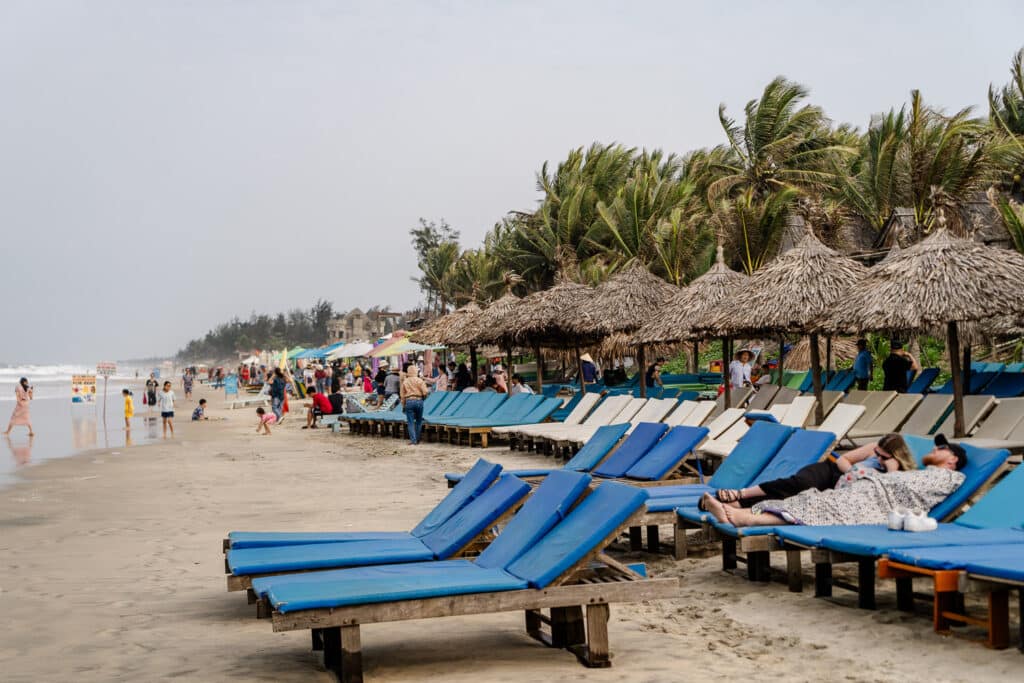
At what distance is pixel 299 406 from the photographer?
34531 mm

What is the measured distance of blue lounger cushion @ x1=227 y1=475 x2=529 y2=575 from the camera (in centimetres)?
480

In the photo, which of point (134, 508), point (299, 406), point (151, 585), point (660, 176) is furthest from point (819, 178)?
point (151, 585)

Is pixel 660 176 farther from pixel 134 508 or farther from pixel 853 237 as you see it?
pixel 134 508

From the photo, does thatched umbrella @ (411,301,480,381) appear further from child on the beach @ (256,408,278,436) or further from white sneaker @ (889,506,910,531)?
white sneaker @ (889,506,910,531)

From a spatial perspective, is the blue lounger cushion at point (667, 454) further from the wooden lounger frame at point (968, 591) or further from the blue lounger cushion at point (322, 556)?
the wooden lounger frame at point (968, 591)

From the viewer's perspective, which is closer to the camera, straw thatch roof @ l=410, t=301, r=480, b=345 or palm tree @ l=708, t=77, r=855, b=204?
straw thatch roof @ l=410, t=301, r=480, b=345

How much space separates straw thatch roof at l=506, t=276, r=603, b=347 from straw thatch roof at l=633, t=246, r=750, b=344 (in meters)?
1.95

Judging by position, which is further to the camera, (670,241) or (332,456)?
(670,241)

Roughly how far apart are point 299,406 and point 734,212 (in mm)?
15036

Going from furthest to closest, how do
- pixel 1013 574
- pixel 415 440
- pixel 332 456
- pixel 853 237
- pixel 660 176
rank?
pixel 660 176, pixel 853 237, pixel 415 440, pixel 332 456, pixel 1013 574

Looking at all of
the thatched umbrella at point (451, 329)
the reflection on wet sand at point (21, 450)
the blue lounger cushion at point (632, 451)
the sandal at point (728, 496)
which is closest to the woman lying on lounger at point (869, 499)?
the sandal at point (728, 496)

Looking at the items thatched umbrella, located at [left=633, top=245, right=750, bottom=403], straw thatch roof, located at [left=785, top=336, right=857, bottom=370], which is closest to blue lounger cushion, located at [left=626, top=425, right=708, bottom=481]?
thatched umbrella, located at [left=633, top=245, right=750, bottom=403]

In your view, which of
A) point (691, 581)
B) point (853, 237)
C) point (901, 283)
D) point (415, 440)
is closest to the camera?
point (691, 581)

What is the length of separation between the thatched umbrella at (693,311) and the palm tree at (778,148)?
16.3 meters
